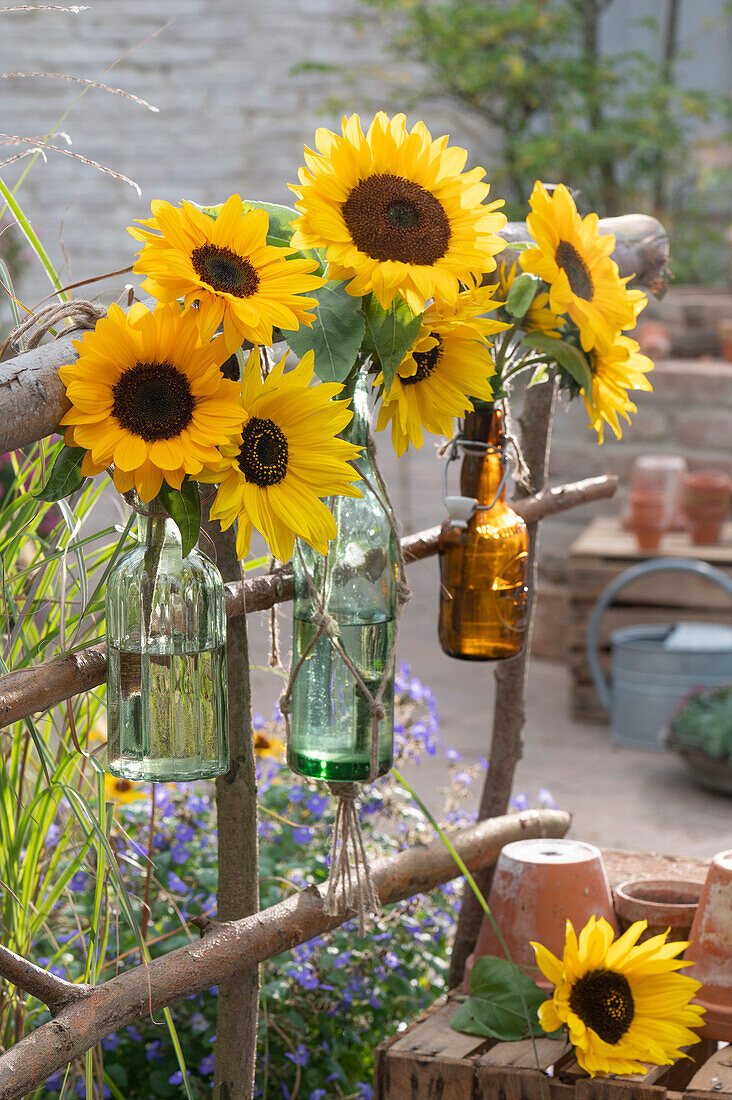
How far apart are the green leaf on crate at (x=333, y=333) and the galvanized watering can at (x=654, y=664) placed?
2715 mm

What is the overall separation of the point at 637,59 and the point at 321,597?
5412mm

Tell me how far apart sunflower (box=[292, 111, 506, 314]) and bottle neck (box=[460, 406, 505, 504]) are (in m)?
0.24

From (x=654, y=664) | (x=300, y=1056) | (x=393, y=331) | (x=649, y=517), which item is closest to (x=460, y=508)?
(x=393, y=331)

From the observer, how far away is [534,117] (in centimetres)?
605

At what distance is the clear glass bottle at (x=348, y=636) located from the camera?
89cm

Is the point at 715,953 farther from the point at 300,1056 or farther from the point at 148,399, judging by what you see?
the point at 148,399

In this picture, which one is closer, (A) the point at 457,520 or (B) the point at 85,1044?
(B) the point at 85,1044

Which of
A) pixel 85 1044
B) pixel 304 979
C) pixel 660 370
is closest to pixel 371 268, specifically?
pixel 85 1044

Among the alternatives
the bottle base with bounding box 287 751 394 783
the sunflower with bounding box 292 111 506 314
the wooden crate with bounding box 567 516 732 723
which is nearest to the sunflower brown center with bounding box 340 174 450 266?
the sunflower with bounding box 292 111 506 314

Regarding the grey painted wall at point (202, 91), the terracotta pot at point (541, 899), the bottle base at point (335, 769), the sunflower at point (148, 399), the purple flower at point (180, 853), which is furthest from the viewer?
the grey painted wall at point (202, 91)

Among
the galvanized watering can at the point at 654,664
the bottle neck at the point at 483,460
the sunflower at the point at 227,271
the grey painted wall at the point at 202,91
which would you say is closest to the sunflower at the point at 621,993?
the bottle neck at the point at 483,460

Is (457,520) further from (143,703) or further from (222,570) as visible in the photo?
(143,703)

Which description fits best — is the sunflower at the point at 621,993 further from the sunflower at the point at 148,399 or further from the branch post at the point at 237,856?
the sunflower at the point at 148,399

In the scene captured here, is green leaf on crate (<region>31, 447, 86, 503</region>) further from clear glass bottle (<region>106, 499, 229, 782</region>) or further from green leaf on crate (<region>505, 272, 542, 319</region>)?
green leaf on crate (<region>505, 272, 542, 319</region>)
